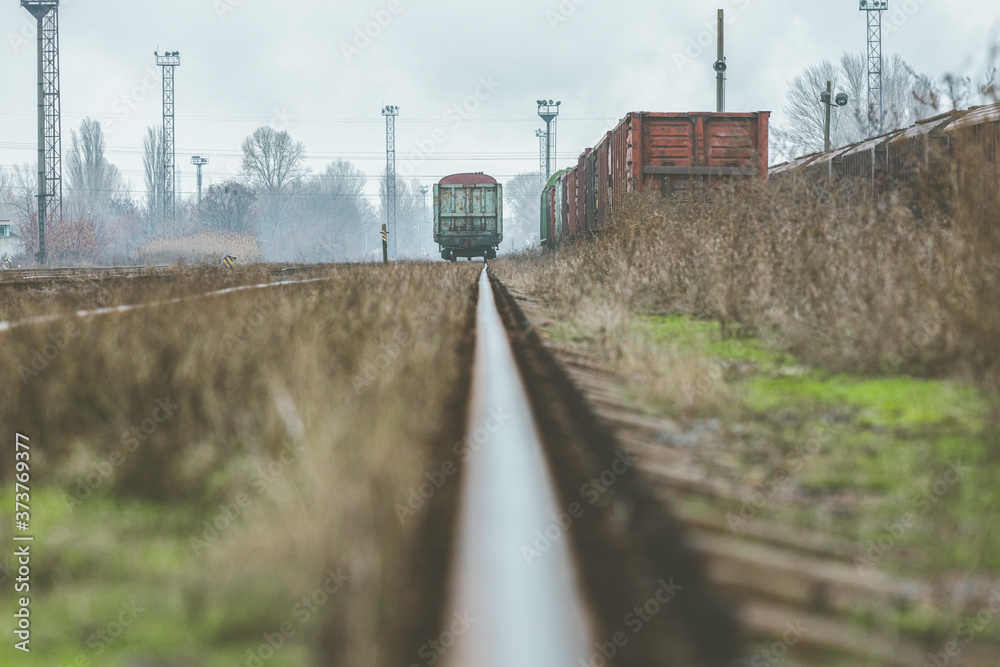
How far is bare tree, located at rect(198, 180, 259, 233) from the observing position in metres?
74.1

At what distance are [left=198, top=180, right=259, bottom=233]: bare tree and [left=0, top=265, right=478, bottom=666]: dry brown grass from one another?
73189mm

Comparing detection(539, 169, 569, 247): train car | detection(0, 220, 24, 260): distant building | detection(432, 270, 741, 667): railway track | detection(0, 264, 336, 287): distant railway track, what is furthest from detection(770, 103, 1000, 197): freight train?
detection(0, 220, 24, 260): distant building

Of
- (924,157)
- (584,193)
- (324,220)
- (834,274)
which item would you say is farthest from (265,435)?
(324,220)

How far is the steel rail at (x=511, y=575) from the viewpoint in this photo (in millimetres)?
1045

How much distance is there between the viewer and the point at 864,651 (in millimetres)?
1087

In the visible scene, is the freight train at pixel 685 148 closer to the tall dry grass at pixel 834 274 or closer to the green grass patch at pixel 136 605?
the tall dry grass at pixel 834 274

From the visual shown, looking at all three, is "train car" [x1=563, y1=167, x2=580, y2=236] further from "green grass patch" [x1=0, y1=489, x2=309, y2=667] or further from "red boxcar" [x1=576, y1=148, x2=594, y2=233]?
"green grass patch" [x1=0, y1=489, x2=309, y2=667]

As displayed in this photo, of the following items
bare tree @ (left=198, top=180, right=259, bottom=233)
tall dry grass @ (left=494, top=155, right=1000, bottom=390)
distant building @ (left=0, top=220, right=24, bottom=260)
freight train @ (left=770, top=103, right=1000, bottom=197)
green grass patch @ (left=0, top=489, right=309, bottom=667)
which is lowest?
green grass patch @ (left=0, top=489, right=309, bottom=667)

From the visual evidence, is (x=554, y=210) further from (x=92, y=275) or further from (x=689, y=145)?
(x=92, y=275)

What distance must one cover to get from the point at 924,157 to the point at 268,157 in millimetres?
82921

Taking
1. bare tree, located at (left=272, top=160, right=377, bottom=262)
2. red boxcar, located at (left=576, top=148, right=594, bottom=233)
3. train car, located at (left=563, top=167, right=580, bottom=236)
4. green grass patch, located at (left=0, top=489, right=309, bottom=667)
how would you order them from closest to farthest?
green grass patch, located at (left=0, top=489, right=309, bottom=667), red boxcar, located at (left=576, top=148, right=594, bottom=233), train car, located at (left=563, top=167, right=580, bottom=236), bare tree, located at (left=272, top=160, right=377, bottom=262)

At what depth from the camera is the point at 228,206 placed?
7444 centimetres

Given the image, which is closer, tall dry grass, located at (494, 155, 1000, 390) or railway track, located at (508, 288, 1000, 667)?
railway track, located at (508, 288, 1000, 667)

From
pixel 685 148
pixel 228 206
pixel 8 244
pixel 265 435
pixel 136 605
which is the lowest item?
pixel 136 605
